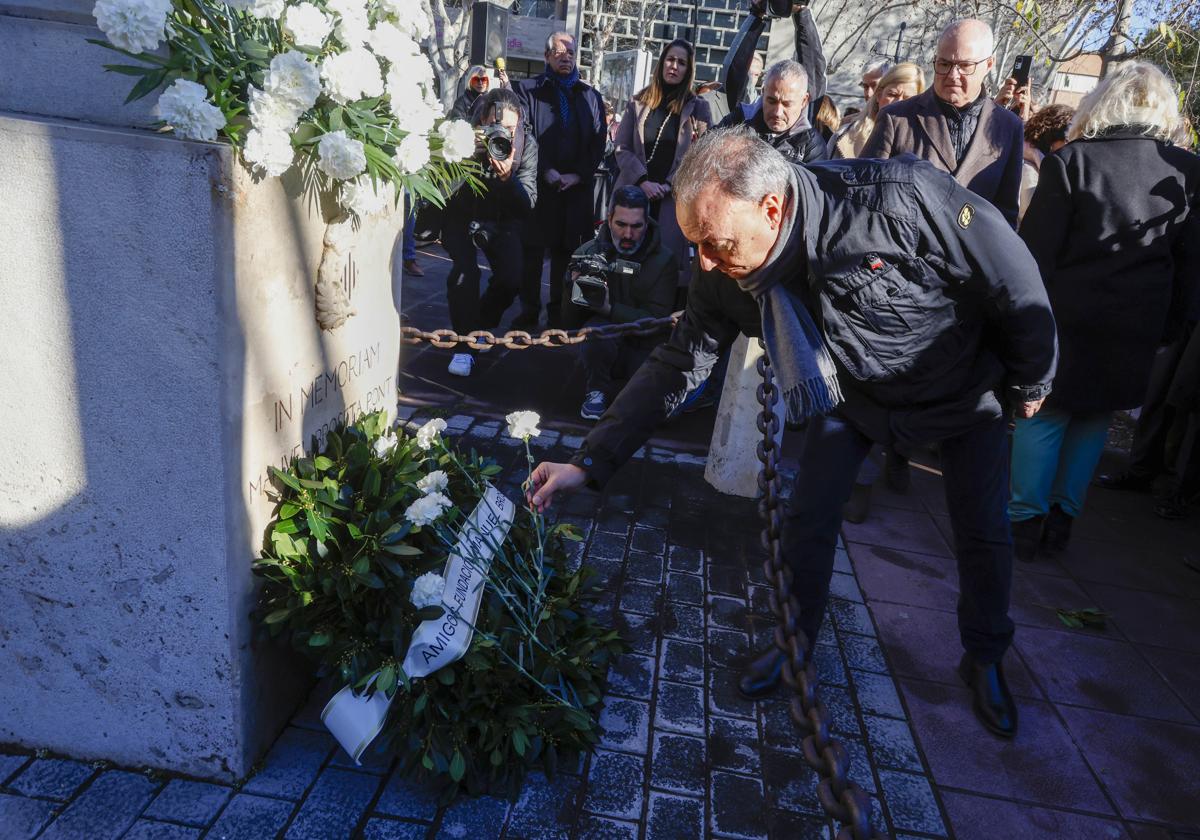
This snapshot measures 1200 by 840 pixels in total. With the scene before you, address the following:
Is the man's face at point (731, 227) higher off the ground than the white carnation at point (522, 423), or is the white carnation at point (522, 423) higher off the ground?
the man's face at point (731, 227)

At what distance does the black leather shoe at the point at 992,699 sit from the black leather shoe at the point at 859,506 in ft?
4.52

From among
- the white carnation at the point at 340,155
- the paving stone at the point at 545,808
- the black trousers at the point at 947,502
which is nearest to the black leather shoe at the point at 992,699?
the black trousers at the point at 947,502

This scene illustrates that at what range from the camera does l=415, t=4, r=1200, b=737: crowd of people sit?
7.97ft

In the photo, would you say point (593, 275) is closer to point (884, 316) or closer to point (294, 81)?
point (884, 316)

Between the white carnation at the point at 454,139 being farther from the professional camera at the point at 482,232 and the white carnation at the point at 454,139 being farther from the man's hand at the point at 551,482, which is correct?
the professional camera at the point at 482,232

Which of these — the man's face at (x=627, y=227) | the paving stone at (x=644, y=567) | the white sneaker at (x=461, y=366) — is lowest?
the paving stone at (x=644, y=567)

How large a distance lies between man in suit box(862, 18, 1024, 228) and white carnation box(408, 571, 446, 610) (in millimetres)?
3055

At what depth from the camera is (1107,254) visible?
12.3ft

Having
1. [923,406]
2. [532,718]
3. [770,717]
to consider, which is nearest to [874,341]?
[923,406]

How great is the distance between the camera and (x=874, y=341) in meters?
2.58

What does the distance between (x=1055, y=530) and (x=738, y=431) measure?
157 centimetres

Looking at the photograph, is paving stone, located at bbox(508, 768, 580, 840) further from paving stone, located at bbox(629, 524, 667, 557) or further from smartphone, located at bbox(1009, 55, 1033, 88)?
smartphone, located at bbox(1009, 55, 1033, 88)

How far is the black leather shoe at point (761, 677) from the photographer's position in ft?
9.61

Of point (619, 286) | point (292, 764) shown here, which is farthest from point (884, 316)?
point (619, 286)
